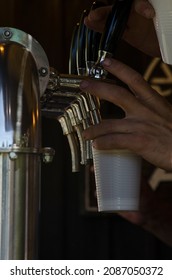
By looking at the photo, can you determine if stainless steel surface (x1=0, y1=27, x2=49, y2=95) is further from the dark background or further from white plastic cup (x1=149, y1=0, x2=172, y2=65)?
the dark background

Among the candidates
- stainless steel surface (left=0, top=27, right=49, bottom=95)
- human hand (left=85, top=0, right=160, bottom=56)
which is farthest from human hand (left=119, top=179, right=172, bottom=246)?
stainless steel surface (left=0, top=27, right=49, bottom=95)

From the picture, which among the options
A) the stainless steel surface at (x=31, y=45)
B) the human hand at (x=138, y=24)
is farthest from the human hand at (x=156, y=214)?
the stainless steel surface at (x=31, y=45)

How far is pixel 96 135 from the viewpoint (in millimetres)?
686

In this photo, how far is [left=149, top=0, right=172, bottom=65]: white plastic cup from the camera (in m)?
0.66

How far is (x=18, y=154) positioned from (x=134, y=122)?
18cm

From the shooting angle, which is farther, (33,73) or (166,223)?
(166,223)

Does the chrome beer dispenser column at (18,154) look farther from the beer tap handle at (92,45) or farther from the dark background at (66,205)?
the dark background at (66,205)

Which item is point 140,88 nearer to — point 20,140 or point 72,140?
point 72,140
